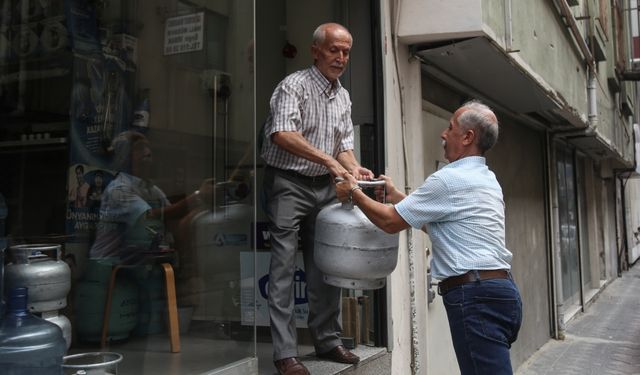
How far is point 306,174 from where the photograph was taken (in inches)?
135

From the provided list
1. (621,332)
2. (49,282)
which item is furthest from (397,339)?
(621,332)

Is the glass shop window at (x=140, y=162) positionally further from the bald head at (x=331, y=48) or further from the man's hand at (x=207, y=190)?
the bald head at (x=331, y=48)

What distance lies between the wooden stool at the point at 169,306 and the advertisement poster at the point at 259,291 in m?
0.42

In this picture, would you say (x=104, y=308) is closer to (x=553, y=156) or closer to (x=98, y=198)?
(x=98, y=198)

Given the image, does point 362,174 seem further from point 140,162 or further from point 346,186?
point 140,162

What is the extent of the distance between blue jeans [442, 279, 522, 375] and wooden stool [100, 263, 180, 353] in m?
1.75

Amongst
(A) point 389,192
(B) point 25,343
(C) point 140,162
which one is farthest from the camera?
(C) point 140,162

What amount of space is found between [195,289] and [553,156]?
8148 millimetres

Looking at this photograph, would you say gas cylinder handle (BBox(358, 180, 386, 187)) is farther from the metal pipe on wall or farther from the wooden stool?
the metal pipe on wall

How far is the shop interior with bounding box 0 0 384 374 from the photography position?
3686 mm

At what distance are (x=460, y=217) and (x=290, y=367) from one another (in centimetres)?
121

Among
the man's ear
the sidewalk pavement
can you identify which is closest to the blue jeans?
the man's ear

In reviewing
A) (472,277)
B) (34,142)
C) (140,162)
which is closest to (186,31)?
(140,162)

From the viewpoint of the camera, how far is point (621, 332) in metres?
9.70
